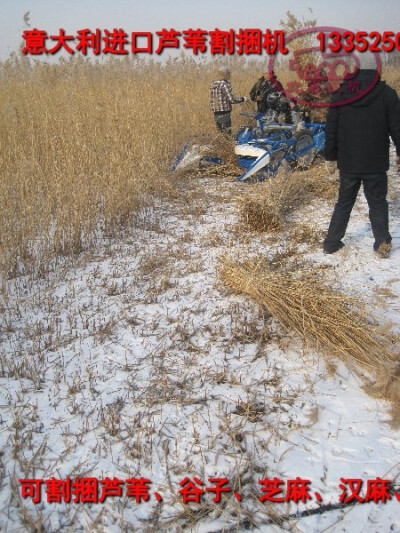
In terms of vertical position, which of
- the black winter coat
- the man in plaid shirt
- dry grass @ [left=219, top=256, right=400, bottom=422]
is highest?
the man in plaid shirt

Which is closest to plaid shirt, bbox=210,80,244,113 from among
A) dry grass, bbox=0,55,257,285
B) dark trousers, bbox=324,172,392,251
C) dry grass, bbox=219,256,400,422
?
dry grass, bbox=0,55,257,285

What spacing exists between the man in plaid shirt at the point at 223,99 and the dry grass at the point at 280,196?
199 cm

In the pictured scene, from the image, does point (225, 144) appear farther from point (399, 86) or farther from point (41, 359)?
point (399, 86)

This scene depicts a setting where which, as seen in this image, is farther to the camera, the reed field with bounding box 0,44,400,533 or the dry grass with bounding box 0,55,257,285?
the dry grass with bounding box 0,55,257,285

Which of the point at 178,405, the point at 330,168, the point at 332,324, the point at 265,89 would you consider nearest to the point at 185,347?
A: the point at 178,405

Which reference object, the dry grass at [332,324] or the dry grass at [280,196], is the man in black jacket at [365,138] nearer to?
the dry grass at [280,196]

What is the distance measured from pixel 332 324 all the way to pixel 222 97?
5.32m

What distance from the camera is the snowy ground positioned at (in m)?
1.76

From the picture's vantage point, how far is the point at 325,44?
273 inches

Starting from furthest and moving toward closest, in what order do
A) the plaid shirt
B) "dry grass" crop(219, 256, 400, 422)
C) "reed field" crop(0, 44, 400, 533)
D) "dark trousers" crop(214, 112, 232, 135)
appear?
"dark trousers" crop(214, 112, 232, 135)
the plaid shirt
"dry grass" crop(219, 256, 400, 422)
"reed field" crop(0, 44, 400, 533)

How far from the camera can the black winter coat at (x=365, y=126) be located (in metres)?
3.26

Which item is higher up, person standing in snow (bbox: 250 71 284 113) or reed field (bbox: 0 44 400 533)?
person standing in snow (bbox: 250 71 284 113)

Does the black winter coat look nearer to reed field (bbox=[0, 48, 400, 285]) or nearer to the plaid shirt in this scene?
reed field (bbox=[0, 48, 400, 285])

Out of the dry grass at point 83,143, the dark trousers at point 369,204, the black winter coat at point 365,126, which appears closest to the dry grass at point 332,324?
the dark trousers at point 369,204
